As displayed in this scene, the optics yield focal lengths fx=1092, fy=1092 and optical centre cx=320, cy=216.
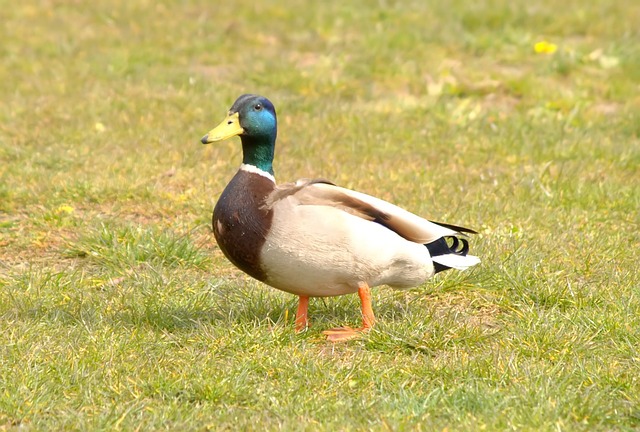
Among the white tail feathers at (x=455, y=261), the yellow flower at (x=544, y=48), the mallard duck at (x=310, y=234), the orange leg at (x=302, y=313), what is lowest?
the orange leg at (x=302, y=313)

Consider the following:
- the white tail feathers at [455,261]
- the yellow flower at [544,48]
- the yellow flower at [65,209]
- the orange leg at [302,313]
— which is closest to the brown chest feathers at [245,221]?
the orange leg at [302,313]

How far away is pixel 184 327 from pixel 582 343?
183 centimetres

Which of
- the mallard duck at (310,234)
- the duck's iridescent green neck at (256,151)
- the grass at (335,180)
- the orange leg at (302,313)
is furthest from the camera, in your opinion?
the orange leg at (302,313)

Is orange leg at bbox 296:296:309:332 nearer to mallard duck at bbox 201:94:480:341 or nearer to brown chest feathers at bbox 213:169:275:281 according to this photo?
mallard duck at bbox 201:94:480:341

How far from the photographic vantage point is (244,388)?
4.41 metres

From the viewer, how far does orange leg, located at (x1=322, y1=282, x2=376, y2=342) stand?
16.5 ft

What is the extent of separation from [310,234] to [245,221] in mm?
299

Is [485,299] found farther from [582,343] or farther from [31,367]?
[31,367]

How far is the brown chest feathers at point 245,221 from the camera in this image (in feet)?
15.9

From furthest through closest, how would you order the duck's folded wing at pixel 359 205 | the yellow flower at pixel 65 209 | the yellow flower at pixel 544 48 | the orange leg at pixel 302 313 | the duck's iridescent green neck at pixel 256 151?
the yellow flower at pixel 544 48 < the yellow flower at pixel 65 209 < the orange leg at pixel 302 313 < the duck's iridescent green neck at pixel 256 151 < the duck's folded wing at pixel 359 205

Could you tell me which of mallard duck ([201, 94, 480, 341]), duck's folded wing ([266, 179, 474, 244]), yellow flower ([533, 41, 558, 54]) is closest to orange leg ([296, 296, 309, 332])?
mallard duck ([201, 94, 480, 341])

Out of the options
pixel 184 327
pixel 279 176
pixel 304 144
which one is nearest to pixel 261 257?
pixel 184 327

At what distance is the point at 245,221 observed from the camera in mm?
4855

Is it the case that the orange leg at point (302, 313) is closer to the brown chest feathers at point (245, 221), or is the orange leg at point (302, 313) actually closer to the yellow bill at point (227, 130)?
the brown chest feathers at point (245, 221)
